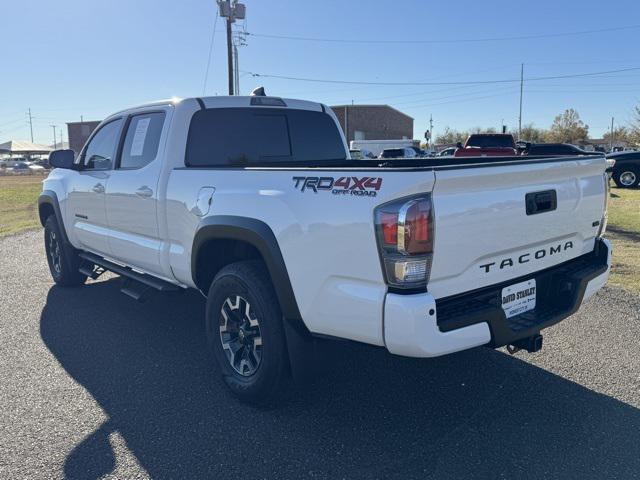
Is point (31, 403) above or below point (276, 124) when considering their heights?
below

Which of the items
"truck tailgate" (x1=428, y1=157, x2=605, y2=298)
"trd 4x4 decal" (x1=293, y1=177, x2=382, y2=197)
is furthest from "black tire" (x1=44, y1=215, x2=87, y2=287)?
"truck tailgate" (x1=428, y1=157, x2=605, y2=298)

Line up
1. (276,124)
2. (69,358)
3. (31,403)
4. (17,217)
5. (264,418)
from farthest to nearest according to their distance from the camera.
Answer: (17,217)
(276,124)
(69,358)
(31,403)
(264,418)

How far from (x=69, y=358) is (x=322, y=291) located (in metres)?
2.57

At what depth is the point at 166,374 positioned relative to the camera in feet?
12.7

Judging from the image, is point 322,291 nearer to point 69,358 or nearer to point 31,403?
point 31,403

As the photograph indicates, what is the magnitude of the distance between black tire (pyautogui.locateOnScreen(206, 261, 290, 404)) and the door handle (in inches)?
41.2

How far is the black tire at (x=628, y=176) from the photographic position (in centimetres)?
1812

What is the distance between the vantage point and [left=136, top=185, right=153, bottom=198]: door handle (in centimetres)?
410

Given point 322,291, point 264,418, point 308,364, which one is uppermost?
point 322,291

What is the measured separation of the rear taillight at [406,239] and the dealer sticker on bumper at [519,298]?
670mm

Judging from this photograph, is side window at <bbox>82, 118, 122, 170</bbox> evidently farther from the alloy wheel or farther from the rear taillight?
the rear taillight

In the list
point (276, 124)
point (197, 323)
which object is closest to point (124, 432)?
point (197, 323)

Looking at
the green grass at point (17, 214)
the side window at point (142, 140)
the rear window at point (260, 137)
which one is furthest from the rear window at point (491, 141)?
the side window at point (142, 140)

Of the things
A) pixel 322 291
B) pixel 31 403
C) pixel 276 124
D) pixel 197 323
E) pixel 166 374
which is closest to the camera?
pixel 322 291
